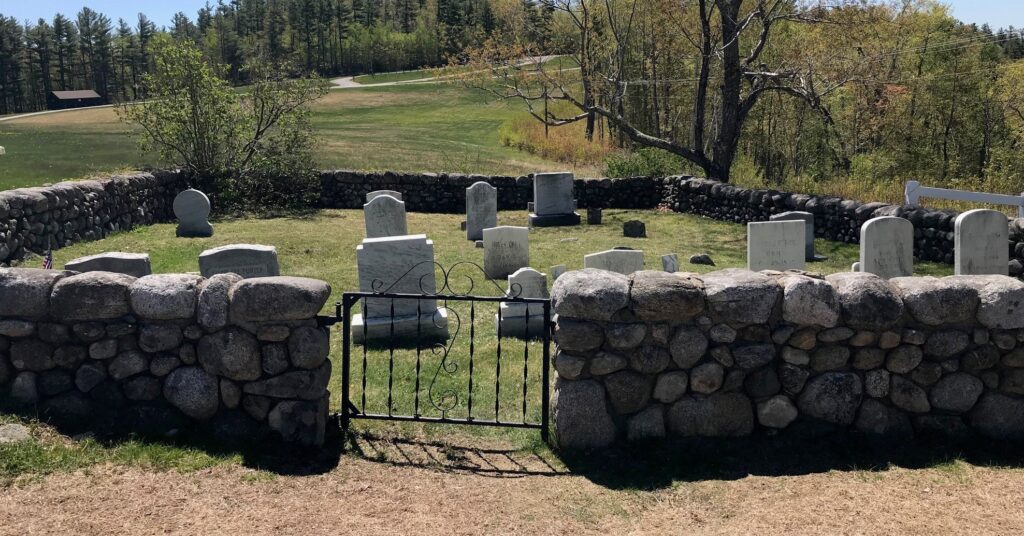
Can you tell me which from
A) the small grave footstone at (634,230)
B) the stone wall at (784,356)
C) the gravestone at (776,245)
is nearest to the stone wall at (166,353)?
the stone wall at (784,356)

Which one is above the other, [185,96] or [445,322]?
[185,96]

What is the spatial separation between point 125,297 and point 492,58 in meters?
24.2

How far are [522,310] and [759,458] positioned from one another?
170 inches

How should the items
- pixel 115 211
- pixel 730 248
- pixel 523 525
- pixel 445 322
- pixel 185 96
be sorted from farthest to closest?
pixel 185 96 < pixel 115 211 < pixel 730 248 < pixel 445 322 < pixel 523 525

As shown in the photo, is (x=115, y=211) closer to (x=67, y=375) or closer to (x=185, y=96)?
(x=185, y=96)

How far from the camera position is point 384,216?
14727mm

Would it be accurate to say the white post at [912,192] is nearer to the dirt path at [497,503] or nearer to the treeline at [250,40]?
the dirt path at [497,503]

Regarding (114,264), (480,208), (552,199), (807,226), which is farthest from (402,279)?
(552,199)

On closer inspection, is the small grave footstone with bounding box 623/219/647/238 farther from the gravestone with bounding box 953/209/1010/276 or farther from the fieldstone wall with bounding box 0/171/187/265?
the fieldstone wall with bounding box 0/171/187/265

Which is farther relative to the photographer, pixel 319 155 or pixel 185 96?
pixel 319 155

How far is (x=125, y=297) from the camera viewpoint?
5965 millimetres

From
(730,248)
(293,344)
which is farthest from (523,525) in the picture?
(730,248)

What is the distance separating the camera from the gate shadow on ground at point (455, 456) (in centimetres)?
590

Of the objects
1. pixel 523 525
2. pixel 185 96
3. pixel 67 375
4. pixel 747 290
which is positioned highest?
pixel 185 96
